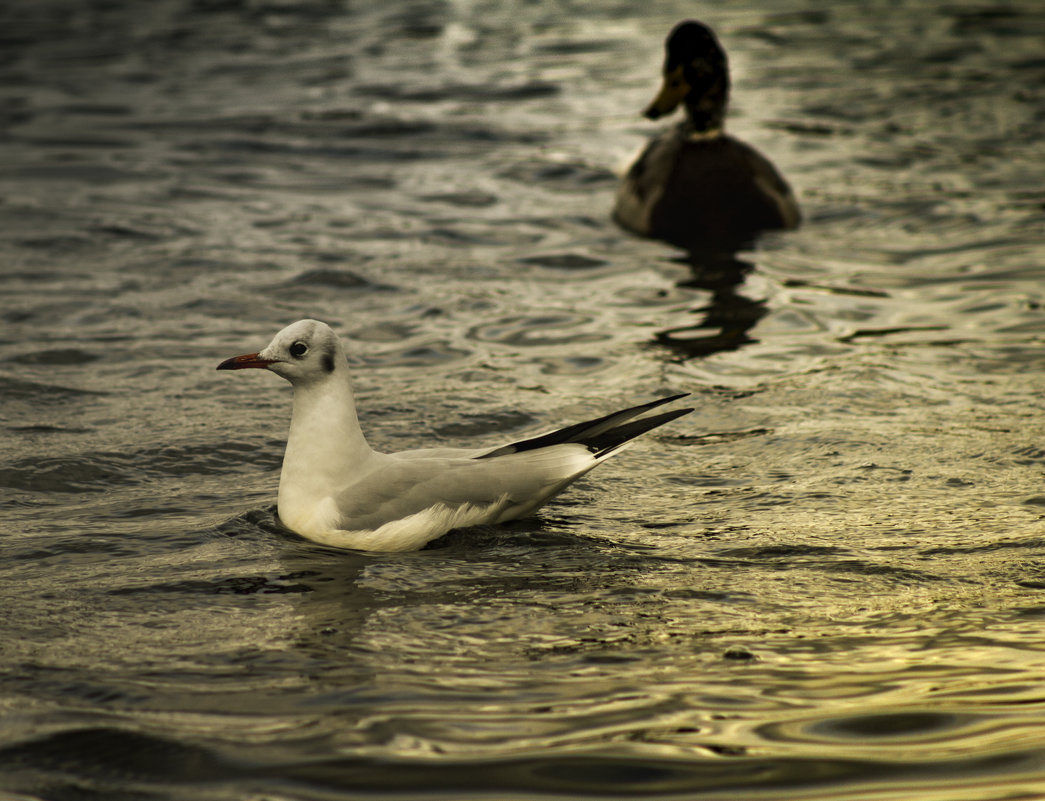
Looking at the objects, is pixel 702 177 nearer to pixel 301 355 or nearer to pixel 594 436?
pixel 594 436

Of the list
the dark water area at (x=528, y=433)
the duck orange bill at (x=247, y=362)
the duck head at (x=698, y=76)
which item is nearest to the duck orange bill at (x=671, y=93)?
the duck head at (x=698, y=76)

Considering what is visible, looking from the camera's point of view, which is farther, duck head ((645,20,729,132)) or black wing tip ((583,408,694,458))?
duck head ((645,20,729,132))

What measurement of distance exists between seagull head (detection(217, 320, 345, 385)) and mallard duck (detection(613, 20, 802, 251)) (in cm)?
605

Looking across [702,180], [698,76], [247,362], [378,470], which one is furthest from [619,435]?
[698,76]

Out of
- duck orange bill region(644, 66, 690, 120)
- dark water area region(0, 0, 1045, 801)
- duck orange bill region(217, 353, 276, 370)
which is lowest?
dark water area region(0, 0, 1045, 801)

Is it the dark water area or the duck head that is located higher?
the duck head

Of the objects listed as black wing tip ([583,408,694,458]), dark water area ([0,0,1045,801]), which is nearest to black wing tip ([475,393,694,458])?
black wing tip ([583,408,694,458])

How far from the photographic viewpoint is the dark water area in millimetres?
4586

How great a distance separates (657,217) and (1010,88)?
22.0 ft

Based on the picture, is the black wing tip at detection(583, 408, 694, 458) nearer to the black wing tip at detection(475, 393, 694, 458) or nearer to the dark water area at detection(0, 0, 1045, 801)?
the black wing tip at detection(475, 393, 694, 458)

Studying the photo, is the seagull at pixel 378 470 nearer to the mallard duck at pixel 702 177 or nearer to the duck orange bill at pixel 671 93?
the mallard duck at pixel 702 177

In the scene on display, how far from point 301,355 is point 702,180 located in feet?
21.0

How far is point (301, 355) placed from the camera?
621 cm

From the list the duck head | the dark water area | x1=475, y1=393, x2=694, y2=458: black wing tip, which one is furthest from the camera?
the duck head
